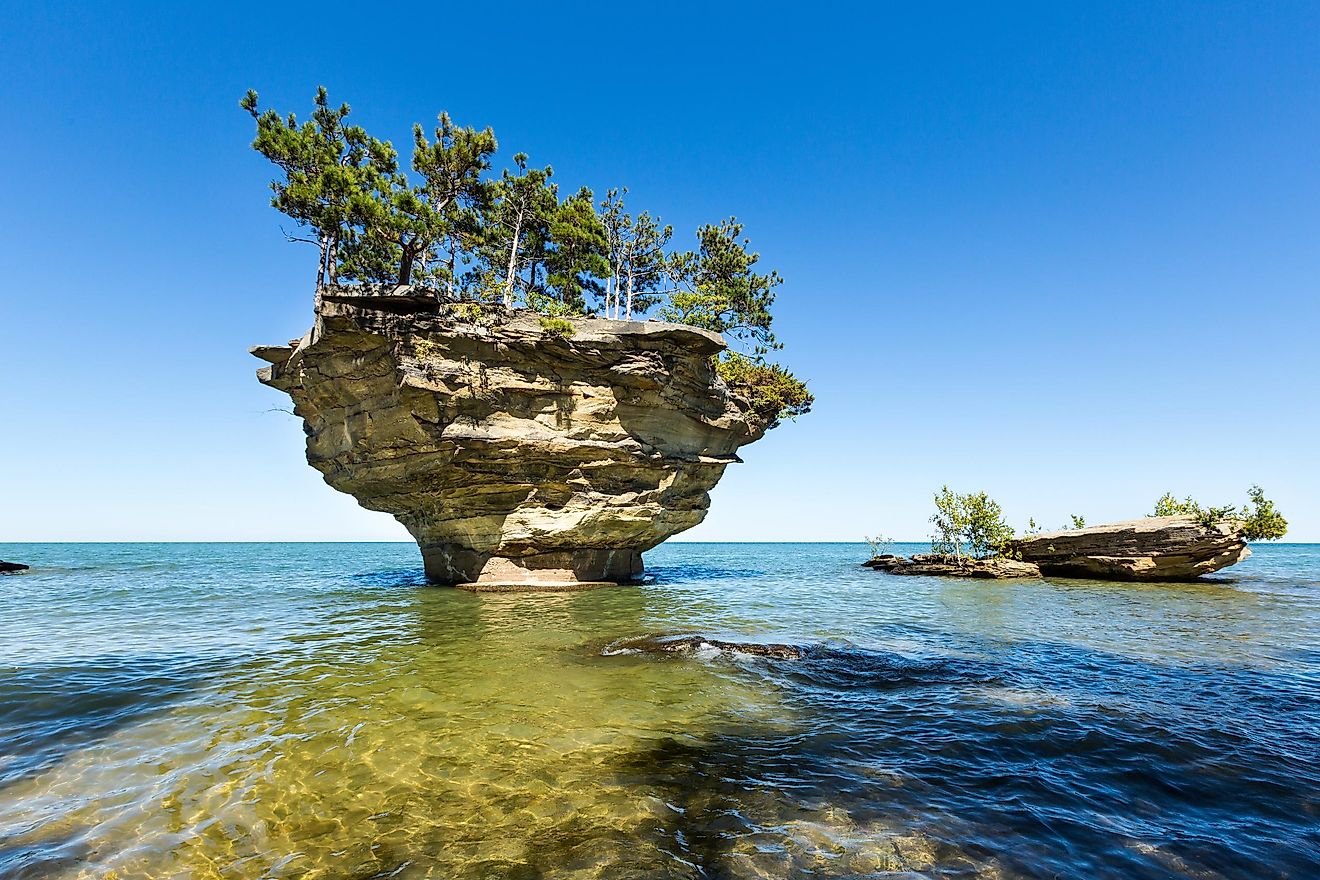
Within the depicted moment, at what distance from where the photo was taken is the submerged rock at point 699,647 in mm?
11852

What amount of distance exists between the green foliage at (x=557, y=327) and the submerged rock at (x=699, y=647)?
42.7 feet

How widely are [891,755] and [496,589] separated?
2103cm

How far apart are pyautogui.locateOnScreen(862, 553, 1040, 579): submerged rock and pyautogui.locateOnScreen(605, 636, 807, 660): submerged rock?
2940cm

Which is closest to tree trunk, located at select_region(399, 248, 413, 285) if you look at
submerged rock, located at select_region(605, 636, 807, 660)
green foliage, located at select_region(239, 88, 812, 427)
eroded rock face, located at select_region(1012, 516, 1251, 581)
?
green foliage, located at select_region(239, 88, 812, 427)

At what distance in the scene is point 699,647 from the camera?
1211cm

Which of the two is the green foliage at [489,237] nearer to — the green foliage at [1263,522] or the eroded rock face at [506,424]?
the eroded rock face at [506,424]

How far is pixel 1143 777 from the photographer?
6.17 m

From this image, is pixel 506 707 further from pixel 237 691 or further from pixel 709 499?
pixel 709 499

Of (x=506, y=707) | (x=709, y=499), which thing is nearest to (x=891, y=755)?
(x=506, y=707)

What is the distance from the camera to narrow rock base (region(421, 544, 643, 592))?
2600 centimetres

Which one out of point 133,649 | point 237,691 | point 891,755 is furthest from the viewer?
point 133,649

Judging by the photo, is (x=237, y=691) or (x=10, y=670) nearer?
Answer: (x=237, y=691)

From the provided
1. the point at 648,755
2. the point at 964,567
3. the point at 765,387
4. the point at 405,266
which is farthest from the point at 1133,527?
the point at 405,266

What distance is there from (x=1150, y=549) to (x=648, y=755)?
120 ft
